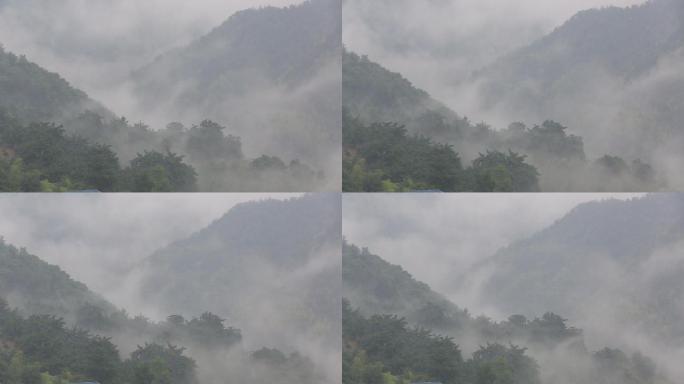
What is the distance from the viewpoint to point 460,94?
23.2 ft

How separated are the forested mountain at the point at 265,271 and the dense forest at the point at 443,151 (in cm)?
50

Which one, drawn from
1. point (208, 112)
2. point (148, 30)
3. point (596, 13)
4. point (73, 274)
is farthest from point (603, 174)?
point (73, 274)

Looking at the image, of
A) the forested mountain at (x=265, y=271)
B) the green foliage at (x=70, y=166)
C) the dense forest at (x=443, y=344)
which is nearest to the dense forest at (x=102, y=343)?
the forested mountain at (x=265, y=271)

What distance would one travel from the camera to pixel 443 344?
7016mm

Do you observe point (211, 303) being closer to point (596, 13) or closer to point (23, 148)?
point (23, 148)

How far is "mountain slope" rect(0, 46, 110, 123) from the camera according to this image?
6.96 m

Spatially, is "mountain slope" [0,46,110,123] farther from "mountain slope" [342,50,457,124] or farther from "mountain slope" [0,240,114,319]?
"mountain slope" [342,50,457,124]

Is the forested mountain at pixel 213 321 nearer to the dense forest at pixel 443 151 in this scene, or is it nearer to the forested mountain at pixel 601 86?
the dense forest at pixel 443 151

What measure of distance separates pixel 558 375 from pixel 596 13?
9.38ft

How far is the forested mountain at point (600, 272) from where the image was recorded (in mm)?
6965

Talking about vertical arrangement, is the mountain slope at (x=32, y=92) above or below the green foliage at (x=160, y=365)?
above

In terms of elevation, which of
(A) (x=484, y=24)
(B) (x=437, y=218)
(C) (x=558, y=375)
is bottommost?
(C) (x=558, y=375)

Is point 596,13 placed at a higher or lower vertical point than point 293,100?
higher

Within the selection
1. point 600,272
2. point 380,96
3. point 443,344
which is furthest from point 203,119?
point 600,272
